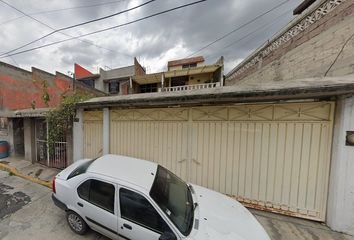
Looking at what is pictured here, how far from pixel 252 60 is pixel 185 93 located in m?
5.06

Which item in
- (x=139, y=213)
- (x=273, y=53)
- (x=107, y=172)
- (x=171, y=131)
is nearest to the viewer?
(x=139, y=213)

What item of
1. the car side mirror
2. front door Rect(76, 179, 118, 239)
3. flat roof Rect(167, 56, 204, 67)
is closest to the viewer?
the car side mirror

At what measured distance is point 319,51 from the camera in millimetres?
4027

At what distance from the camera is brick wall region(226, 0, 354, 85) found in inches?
134

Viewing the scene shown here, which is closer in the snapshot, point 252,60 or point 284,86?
point 284,86

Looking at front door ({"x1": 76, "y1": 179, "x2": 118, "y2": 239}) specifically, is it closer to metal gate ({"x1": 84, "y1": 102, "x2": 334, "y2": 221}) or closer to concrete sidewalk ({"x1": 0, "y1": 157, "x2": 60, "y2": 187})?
metal gate ({"x1": 84, "y1": 102, "x2": 334, "y2": 221})

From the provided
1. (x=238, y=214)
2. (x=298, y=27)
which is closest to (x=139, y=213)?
(x=238, y=214)

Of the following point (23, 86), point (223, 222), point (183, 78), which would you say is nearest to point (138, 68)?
point (183, 78)

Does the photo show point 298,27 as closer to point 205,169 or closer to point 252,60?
point 252,60

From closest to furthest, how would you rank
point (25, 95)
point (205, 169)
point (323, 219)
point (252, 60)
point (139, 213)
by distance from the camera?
point (139, 213), point (323, 219), point (205, 169), point (252, 60), point (25, 95)

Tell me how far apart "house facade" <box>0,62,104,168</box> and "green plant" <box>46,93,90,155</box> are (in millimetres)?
272

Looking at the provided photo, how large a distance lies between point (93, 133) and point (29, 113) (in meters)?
3.03

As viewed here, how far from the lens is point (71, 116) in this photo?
5.84m

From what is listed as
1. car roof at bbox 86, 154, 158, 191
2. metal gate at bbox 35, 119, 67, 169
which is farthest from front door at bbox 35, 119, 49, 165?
car roof at bbox 86, 154, 158, 191
